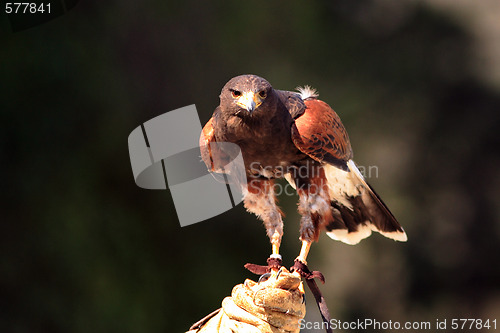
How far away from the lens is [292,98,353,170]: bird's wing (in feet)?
8.35

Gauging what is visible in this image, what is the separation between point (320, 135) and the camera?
8.45 feet

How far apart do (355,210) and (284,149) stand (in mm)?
820

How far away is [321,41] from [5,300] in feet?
11.6

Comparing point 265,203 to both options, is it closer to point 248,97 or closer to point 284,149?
point 284,149

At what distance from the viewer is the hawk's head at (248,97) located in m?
2.35

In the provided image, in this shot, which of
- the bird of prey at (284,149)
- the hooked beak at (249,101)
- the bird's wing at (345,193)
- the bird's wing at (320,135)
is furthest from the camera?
the bird's wing at (345,193)

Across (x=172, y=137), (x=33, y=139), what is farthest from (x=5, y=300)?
(x=172, y=137)

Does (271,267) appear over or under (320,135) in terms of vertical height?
under
